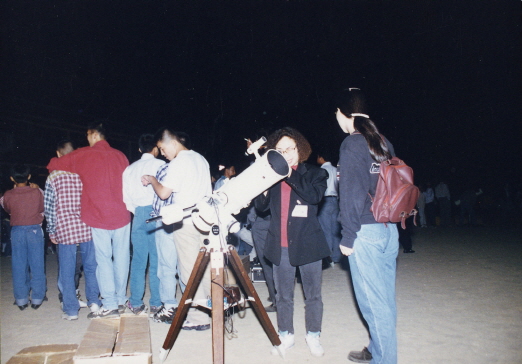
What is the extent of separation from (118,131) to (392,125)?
18.1 meters

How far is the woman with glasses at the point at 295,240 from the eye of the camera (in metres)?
2.99

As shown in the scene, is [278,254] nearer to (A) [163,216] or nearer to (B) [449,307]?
(A) [163,216]

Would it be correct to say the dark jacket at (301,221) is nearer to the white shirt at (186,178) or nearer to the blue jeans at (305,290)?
the blue jeans at (305,290)

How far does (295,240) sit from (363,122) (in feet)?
3.45

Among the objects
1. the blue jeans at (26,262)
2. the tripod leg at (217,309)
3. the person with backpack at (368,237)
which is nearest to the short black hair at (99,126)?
the blue jeans at (26,262)

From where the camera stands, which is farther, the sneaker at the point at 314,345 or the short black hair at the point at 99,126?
the short black hair at the point at 99,126

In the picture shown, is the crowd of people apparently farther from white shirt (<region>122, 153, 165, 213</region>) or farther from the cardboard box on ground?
the cardboard box on ground

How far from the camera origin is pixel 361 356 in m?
2.97

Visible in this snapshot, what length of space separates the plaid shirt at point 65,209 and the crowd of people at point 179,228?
0.03ft

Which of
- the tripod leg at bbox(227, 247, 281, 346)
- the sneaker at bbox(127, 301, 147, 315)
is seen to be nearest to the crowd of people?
the sneaker at bbox(127, 301, 147, 315)

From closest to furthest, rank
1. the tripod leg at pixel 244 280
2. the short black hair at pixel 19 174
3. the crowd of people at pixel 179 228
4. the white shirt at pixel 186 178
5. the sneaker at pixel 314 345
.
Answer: the crowd of people at pixel 179 228 → the tripod leg at pixel 244 280 → the sneaker at pixel 314 345 → the white shirt at pixel 186 178 → the short black hair at pixel 19 174

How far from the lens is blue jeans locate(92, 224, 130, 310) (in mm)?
4109

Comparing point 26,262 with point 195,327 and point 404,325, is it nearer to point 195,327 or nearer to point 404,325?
point 195,327

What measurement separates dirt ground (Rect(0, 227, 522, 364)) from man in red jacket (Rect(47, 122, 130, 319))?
0.43 meters
